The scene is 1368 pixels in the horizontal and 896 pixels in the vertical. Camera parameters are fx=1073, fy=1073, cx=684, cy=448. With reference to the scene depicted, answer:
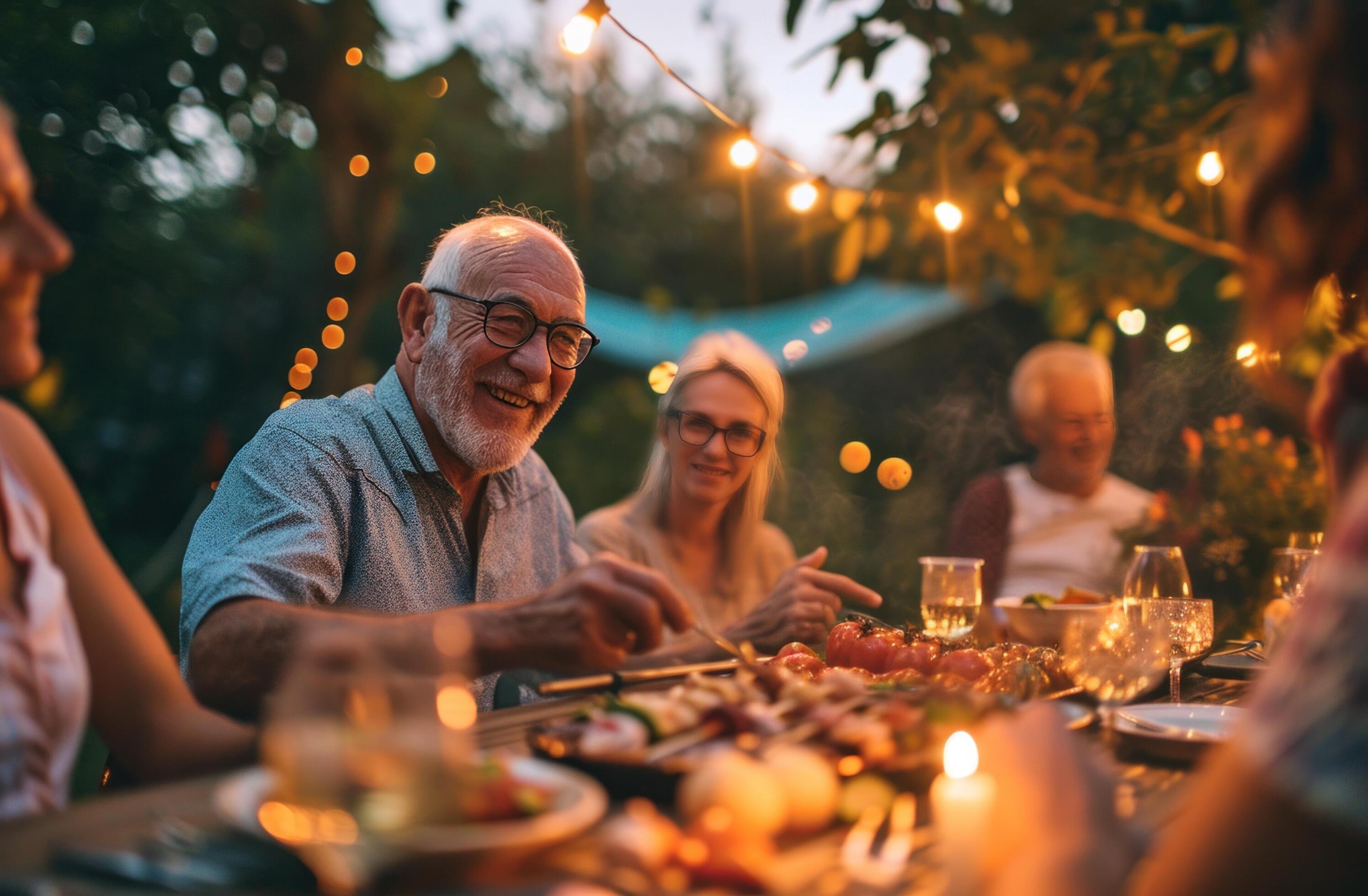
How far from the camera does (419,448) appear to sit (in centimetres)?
257

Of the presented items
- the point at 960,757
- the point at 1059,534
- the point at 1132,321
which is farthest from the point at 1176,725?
the point at 1132,321

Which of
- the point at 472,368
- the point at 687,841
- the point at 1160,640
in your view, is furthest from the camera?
the point at 472,368

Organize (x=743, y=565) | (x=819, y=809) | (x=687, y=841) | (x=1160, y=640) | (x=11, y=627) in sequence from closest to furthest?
(x=687, y=841)
(x=819, y=809)
(x=11, y=627)
(x=1160, y=640)
(x=743, y=565)

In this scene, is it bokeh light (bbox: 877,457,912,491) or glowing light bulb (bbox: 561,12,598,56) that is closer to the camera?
glowing light bulb (bbox: 561,12,598,56)

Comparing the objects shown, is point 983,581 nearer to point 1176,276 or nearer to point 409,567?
point 1176,276

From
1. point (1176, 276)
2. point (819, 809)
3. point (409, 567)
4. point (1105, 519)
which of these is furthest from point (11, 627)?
point (1176, 276)

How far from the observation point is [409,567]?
249 cm

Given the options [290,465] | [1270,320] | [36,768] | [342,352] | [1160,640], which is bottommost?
[36,768]

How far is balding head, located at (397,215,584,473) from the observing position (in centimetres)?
265

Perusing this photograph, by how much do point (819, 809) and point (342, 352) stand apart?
5.20 meters

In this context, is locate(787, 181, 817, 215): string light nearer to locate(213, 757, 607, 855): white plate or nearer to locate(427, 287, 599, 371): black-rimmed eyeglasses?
locate(427, 287, 599, 371): black-rimmed eyeglasses

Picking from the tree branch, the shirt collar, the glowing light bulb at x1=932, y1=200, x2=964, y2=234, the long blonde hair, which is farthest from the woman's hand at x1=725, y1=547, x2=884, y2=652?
the tree branch

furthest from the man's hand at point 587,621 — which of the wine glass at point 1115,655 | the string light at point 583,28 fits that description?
the string light at point 583,28

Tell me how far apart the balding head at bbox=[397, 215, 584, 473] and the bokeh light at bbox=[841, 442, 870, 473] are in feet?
12.5
